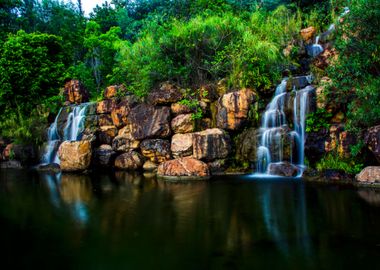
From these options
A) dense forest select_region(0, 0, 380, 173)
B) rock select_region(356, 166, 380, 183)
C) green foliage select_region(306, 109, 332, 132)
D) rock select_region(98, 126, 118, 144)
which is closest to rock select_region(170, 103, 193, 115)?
dense forest select_region(0, 0, 380, 173)

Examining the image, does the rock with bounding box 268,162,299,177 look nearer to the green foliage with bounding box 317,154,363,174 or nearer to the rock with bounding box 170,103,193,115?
the green foliage with bounding box 317,154,363,174

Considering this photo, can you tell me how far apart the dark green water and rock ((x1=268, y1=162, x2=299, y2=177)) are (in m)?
0.77

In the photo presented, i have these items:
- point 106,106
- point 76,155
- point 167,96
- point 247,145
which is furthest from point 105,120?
point 247,145

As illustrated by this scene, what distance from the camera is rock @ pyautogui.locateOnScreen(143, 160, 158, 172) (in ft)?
46.7

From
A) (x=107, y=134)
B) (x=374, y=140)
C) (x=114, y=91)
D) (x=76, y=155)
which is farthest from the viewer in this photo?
(x=114, y=91)

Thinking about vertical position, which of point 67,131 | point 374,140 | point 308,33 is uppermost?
point 308,33

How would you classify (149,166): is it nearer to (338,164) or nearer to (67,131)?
(67,131)

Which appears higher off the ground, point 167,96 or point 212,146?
point 167,96

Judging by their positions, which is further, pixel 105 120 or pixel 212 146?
pixel 105 120

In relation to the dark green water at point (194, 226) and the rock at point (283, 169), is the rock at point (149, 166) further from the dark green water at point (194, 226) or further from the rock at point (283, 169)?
the rock at point (283, 169)

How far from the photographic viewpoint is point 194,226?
21.7 feet

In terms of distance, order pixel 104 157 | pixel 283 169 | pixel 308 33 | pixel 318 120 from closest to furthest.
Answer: pixel 283 169 < pixel 318 120 < pixel 104 157 < pixel 308 33

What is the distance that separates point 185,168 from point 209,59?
6185mm

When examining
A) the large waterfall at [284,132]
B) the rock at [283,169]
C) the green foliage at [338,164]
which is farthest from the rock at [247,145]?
the green foliage at [338,164]
